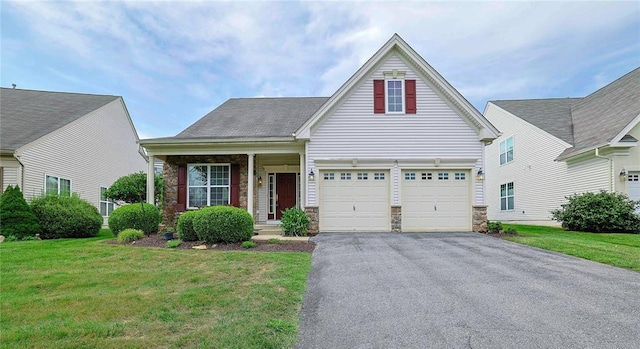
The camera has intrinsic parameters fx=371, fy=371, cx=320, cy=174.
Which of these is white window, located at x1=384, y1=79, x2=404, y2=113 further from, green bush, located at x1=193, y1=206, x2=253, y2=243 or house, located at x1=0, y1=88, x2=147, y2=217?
house, located at x1=0, y1=88, x2=147, y2=217

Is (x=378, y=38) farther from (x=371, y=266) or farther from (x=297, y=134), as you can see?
(x=371, y=266)

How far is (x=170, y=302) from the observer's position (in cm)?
465

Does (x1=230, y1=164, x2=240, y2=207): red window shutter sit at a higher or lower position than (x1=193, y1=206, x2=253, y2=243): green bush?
higher

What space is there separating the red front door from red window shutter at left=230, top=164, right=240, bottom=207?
1665 mm

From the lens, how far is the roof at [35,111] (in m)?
14.0

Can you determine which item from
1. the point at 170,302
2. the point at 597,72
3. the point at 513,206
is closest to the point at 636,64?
the point at 597,72

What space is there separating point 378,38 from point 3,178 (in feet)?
51.2

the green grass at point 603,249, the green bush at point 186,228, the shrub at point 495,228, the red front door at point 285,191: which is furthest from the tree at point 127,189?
the green grass at point 603,249

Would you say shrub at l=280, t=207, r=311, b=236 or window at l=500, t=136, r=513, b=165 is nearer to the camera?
shrub at l=280, t=207, r=311, b=236

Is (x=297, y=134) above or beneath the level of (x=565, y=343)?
above

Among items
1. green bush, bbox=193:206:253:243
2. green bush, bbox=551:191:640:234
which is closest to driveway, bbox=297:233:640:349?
green bush, bbox=193:206:253:243

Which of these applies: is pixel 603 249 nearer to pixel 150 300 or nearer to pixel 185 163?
pixel 150 300

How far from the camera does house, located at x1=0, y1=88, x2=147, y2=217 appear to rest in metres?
13.6

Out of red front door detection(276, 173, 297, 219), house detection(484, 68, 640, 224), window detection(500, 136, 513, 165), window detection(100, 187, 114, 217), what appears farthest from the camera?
window detection(500, 136, 513, 165)
